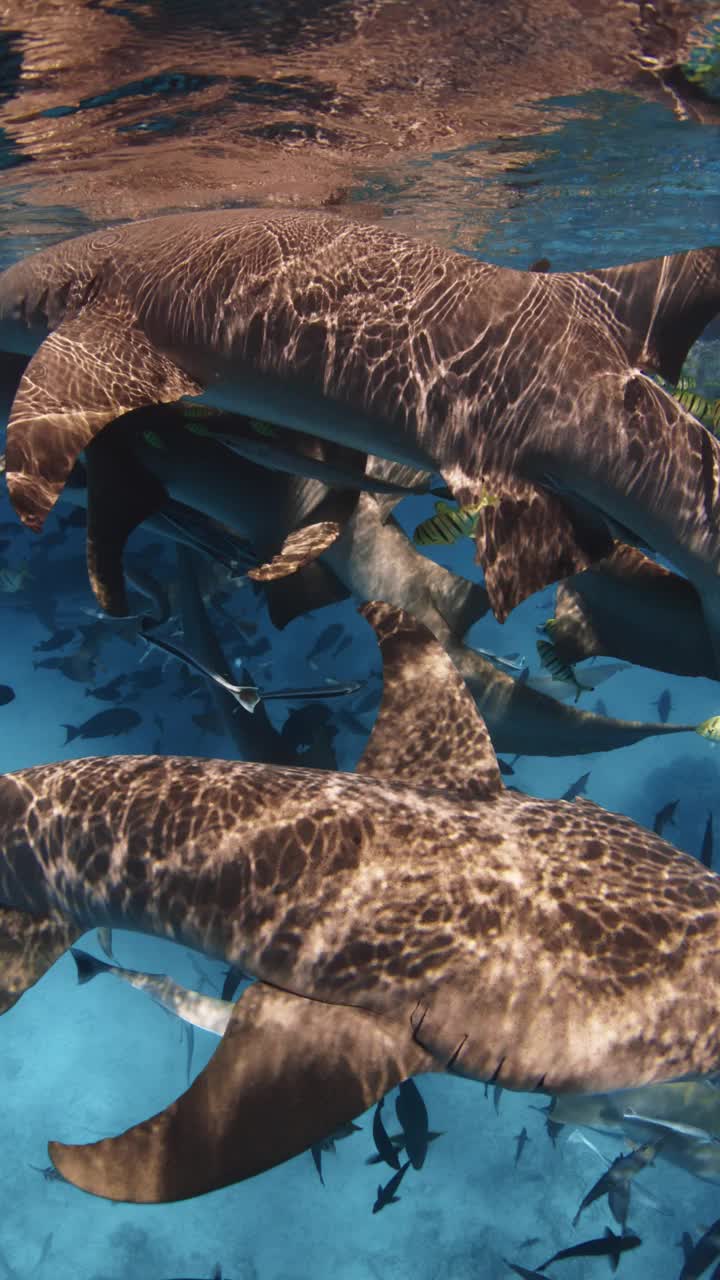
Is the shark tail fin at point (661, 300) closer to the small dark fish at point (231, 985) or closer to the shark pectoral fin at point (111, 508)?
the shark pectoral fin at point (111, 508)

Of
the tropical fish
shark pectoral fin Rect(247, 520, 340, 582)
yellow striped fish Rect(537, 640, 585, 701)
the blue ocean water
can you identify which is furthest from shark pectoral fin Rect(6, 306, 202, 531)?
the blue ocean water

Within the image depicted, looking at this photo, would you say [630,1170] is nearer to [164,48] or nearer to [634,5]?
[634,5]

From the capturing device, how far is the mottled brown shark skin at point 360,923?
3.04 meters

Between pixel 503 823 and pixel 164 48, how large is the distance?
881cm

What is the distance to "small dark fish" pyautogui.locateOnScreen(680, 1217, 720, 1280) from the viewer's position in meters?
5.24

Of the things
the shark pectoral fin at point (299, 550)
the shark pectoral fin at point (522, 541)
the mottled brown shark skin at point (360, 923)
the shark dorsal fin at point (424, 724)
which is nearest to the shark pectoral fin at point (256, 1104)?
the mottled brown shark skin at point (360, 923)

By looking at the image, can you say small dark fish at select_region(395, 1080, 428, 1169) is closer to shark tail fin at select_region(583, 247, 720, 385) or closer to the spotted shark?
the spotted shark

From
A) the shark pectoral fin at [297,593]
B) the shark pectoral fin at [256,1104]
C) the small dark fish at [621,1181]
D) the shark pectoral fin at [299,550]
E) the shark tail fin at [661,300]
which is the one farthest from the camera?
the shark pectoral fin at [297,593]

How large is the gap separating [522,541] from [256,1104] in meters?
2.81

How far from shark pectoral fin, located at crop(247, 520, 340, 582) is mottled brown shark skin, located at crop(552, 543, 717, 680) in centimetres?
171

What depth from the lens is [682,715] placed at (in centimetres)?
1291

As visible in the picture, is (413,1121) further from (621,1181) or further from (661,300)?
(661,300)

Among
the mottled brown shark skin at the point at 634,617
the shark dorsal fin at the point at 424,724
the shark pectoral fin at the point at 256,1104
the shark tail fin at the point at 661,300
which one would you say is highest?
the shark tail fin at the point at 661,300

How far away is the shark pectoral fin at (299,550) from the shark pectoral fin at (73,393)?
1138 mm
